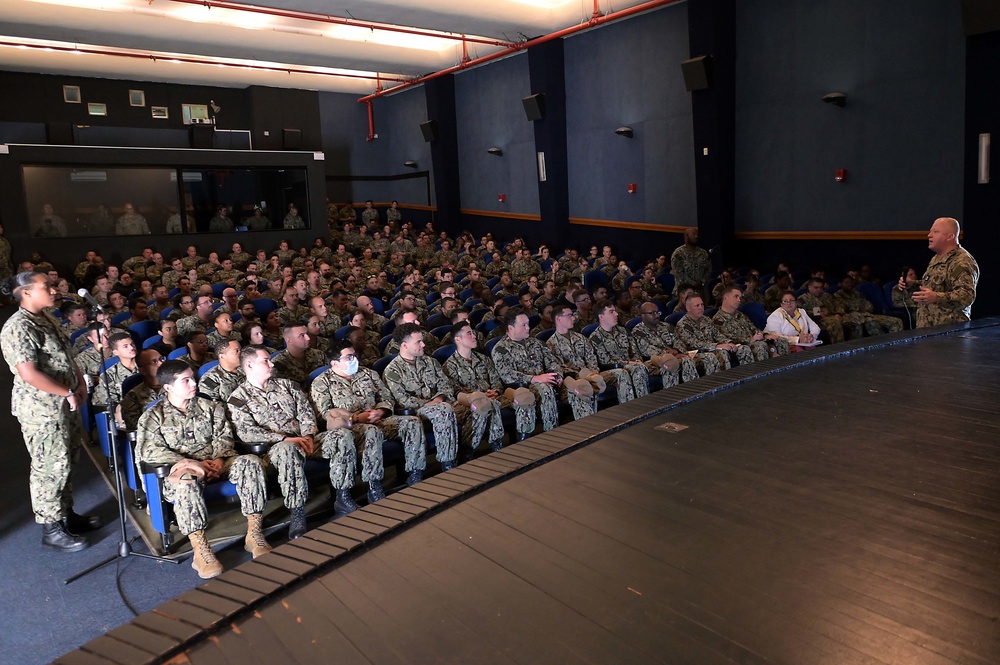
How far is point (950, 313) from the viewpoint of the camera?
5.47m

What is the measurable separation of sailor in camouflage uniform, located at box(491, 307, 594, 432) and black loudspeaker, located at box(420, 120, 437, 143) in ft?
39.2

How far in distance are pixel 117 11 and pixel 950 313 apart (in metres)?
11.7

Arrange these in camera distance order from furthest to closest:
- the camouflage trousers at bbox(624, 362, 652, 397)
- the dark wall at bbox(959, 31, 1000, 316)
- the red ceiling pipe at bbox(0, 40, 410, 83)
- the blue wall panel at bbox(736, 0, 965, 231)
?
the red ceiling pipe at bbox(0, 40, 410, 83)
the blue wall panel at bbox(736, 0, 965, 231)
the dark wall at bbox(959, 31, 1000, 316)
the camouflage trousers at bbox(624, 362, 652, 397)

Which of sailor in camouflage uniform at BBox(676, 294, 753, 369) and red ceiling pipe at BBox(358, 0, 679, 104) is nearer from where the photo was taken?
sailor in camouflage uniform at BBox(676, 294, 753, 369)

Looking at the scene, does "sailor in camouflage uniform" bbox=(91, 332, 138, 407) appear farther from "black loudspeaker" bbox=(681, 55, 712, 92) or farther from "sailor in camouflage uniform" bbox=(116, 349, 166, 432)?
"black loudspeaker" bbox=(681, 55, 712, 92)

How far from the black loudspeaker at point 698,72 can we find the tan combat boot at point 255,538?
8910 millimetres

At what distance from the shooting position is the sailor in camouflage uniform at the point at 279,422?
148 inches

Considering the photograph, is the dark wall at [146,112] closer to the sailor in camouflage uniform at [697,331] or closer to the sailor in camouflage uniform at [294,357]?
the sailor in camouflage uniform at [294,357]

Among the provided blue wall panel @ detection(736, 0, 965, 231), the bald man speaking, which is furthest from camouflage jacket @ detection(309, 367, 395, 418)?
blue wall panel @ detection(736, 0, 965, 231)

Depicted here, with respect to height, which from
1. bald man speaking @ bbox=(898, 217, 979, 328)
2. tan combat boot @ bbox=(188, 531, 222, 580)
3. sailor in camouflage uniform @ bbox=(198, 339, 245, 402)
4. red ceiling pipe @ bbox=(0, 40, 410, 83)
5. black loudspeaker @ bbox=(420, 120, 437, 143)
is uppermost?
red ceiling pipe @ bbox=(0, 40, 410, 83)

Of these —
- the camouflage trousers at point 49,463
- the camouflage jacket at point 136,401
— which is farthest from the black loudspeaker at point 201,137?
the camouflage trousers at point 49,463

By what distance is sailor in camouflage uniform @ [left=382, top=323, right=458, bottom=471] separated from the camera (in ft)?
14.8

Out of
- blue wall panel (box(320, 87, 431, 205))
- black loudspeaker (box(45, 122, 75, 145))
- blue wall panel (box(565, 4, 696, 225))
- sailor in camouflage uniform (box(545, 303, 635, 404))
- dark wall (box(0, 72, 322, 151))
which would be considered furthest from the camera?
blue wall panel (box(320, 87, 431, 205))

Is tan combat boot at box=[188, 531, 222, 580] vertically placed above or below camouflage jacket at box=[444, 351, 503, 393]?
below
